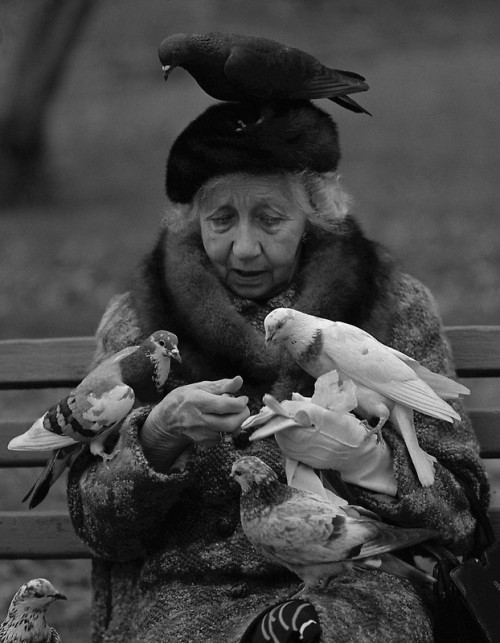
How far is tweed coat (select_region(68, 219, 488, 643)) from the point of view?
9.11ft

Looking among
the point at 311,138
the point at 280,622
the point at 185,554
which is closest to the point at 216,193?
the point at 311,138

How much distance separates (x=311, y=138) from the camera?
10.0 feet

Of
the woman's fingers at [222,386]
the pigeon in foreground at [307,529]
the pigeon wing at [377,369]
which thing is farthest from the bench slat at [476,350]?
the woman's fingers at [222,386]

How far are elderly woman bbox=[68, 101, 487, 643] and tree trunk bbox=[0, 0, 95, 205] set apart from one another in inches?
205

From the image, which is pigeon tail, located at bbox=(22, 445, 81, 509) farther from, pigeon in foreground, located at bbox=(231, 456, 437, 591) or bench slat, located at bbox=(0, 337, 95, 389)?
bench slat, located at bbox=(0, 337, 95, 389)

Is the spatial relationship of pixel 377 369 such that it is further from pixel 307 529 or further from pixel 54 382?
pixel 54 382

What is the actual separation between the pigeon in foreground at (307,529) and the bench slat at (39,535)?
115 centimetres

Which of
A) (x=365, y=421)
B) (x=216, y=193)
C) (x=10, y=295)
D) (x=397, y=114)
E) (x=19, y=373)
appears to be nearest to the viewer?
(x=365, y=421)

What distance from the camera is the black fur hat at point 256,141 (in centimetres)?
301

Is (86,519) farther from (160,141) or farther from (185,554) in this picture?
(160,141)

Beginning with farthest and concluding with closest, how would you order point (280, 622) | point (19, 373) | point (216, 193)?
point (19, 373) < point (216, 193) < point (280, 622)

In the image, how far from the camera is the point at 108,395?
272cm

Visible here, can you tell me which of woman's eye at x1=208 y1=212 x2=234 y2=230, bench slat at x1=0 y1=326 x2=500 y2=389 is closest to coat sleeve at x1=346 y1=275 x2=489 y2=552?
woman's eye at x1=208 y1=212 x2=234 y2=230

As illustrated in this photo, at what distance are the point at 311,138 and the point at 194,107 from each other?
6600 millimetres
